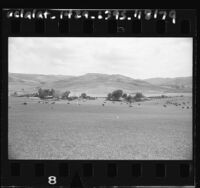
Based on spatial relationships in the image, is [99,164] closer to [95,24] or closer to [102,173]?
[102,173]

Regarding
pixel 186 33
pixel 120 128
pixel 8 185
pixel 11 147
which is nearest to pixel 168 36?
pixel 186 33

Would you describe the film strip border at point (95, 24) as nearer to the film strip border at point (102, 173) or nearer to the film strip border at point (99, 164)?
the film strip border at point (99, 164)

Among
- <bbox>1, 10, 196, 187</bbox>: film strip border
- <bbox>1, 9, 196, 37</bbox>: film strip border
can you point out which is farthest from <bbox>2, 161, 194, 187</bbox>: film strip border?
<bbox>1, 9, 196, 37</bbox>: film strip border

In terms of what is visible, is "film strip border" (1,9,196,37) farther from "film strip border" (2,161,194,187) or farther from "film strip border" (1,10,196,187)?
"film strip border" (2,161,194,187)

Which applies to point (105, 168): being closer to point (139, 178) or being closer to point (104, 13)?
point (139, 178)

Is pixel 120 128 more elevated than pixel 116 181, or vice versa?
pixel 120 128

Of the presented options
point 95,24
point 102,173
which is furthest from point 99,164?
point 95,24
